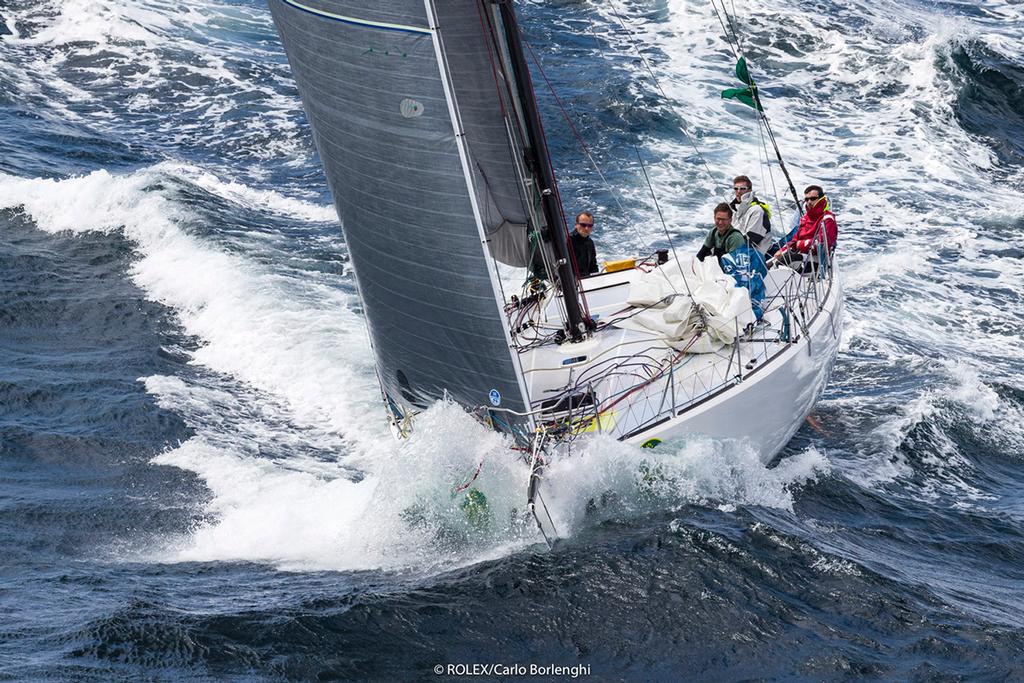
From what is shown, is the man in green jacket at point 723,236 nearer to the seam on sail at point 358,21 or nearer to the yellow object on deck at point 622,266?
the yellow object on deck at point 622,266

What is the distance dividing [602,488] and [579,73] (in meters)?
13.7

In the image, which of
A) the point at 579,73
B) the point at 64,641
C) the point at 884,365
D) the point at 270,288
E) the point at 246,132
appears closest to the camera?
the point at 64,641

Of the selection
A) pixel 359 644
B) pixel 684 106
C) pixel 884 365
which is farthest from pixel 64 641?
pixel 684 106

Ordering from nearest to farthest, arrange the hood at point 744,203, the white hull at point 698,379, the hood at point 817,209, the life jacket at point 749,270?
the white hull at point 698,379, the life jacket at point 749,270, the hood at point 744,203, the hood at point 817,209

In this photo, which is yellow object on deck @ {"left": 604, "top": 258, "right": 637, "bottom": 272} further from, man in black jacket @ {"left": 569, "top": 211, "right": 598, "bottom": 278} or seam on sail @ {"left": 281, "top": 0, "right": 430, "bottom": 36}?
seam on sail @ {"left": 281, "top": 0, "right": 430, "bottom": 36}

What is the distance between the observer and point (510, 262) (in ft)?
35.7

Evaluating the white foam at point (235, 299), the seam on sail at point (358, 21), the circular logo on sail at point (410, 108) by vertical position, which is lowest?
the white foam at point (235, 299)

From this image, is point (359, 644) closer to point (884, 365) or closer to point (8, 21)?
point (884, 365)

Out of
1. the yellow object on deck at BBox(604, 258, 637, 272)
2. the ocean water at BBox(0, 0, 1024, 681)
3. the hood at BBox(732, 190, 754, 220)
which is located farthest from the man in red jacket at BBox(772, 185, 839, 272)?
the ocean water at BBox(0, 0, 1024, 681)

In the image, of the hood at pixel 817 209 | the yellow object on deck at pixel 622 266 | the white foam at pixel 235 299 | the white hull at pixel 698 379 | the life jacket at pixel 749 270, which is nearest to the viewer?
the white hull at pixel 698 379

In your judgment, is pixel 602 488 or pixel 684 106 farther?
pixel 684 106

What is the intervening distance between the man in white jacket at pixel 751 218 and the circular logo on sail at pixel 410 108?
4352mm

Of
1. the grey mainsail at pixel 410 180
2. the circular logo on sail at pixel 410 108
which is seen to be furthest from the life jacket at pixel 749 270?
the circular logo on sail at pixel 410 108

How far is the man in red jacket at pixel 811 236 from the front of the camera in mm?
12000
